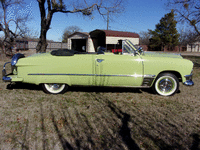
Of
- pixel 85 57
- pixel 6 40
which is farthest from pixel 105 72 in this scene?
pixel 6 40

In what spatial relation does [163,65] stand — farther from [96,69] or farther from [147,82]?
[96,69]

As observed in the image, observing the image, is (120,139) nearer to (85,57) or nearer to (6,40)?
(85,57)

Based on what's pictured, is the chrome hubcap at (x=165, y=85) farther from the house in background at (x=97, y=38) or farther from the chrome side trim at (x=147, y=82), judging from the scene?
the house in background at (x=97, y=38)

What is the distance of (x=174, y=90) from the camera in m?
4.91

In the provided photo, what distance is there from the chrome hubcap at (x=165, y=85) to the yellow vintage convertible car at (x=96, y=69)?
10 cm

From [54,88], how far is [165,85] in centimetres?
322

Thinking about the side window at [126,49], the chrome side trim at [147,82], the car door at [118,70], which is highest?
the side window at [126,49]

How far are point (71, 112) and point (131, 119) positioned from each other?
1293mm

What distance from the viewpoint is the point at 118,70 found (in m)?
4.61

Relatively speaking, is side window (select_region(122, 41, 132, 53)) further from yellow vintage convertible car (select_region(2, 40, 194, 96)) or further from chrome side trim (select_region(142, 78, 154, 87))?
chrome side trim (select_region(142, 78, 154, 87))

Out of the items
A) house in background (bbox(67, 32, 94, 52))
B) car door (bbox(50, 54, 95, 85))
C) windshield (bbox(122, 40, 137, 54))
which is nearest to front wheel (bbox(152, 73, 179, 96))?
windshield (bbox(122, 40, 137, 54))

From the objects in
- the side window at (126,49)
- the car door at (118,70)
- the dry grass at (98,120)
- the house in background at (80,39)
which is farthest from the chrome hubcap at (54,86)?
→ the house in background at (80,39)

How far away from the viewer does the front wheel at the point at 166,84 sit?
4.79 m

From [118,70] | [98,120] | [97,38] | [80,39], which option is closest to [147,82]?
[118,70]
